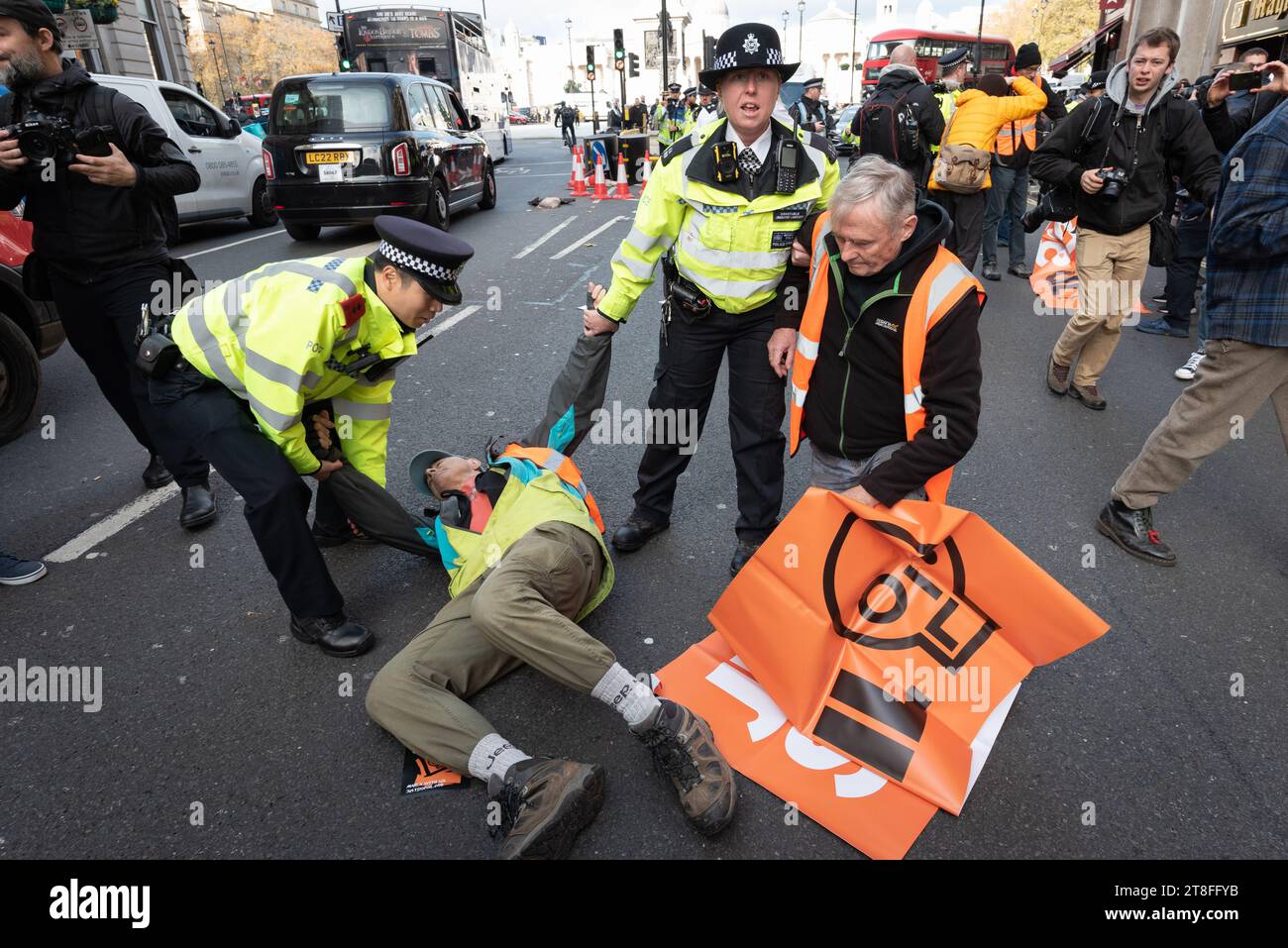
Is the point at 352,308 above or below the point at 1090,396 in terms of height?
above

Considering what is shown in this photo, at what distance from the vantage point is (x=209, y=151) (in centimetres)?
1042

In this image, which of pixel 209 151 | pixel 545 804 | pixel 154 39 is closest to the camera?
pixel 545 804

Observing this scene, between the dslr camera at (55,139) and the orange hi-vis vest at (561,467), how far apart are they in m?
2.14

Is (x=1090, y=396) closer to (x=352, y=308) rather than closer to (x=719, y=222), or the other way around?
(x=719, y=222)

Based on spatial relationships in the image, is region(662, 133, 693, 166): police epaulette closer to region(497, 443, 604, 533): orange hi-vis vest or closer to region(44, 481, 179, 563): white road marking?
region(497, 443, 604, 533): orange hi-vis vest

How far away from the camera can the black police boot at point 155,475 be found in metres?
4.06

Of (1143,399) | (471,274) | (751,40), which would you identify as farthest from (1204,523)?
(471,274)

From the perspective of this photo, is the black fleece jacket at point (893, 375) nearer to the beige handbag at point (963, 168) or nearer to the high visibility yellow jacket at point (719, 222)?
the high visibility yellow jacket at point (719, 222)

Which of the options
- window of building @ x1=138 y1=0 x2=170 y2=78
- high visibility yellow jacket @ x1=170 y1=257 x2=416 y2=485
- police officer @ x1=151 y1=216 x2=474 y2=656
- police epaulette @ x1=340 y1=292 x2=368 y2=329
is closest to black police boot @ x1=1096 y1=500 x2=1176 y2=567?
police officer @ x1=151 y1=216 x2=474 y2=656

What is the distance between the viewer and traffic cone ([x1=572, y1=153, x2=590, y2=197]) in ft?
52.1

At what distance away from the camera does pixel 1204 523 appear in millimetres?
3588

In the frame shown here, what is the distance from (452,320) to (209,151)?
6.15 m

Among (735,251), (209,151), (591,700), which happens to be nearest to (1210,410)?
(735,251)
